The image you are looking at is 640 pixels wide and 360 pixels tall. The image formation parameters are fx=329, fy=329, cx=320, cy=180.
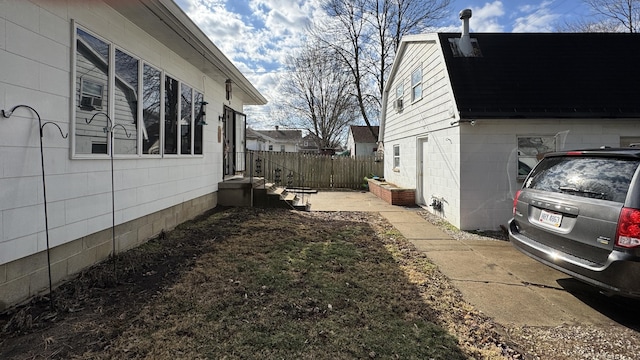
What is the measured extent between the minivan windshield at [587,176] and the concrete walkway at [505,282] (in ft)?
4.15

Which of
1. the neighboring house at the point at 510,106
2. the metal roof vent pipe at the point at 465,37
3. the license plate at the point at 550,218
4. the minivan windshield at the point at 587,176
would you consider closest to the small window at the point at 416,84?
the neighboring house at the point at 510,106

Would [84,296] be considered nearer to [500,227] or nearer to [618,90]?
[500,227]

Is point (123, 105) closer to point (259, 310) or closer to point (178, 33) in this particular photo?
point (178, 33)

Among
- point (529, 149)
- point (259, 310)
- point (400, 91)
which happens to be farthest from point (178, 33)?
point (400, 91)

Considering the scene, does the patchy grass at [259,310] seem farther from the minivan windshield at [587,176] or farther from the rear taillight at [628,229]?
the minivan windshield at [587,176]

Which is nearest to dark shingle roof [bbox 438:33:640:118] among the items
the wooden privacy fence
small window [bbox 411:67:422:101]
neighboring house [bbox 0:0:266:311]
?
small window [bbox 411:67:422:101]

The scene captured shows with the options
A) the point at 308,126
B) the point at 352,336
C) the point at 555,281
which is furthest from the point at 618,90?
the point at 308,126

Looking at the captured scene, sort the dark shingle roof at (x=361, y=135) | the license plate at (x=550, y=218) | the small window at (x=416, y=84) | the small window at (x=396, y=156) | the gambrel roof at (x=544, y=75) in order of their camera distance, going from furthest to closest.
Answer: the dark shingle roof at (x=361, y=135), the small window at (x=396, y=156), the small window at (x=416, y=84), the gambrel roof at (x=544, y=75), the license plate at (x=550, y=218)

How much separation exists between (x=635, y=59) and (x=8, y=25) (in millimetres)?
11826

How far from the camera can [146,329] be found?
2885 mm

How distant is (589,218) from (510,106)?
Answer: 4370 mm

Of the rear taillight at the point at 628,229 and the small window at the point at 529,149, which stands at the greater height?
the small window at the point at 529,149

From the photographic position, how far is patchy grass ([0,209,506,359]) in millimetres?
2668

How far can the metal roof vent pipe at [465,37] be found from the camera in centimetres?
815
